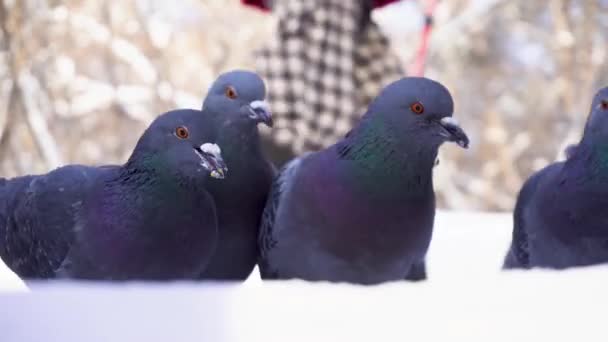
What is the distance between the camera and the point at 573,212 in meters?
0.64

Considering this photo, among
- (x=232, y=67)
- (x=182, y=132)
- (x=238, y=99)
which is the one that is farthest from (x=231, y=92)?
(x=232, y=67)

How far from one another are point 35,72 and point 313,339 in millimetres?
3865

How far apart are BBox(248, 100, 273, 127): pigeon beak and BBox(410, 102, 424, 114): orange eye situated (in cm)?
13

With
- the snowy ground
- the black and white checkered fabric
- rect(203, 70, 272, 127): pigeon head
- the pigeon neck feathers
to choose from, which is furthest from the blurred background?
the snowy ground

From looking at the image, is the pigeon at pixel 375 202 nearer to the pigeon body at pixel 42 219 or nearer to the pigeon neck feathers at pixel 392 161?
the pigeon neck feathers at pixel 392 161

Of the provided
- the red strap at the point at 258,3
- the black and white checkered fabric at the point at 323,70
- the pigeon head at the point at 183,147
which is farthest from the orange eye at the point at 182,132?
the red strap at the point at 258,3

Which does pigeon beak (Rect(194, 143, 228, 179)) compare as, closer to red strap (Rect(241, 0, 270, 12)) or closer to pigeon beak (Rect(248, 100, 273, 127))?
pigeon beak (Rect(248, 100, 273, 127))

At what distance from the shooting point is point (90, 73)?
396 cm

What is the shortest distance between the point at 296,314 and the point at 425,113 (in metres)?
0.26

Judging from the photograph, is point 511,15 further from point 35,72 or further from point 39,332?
point 39,332

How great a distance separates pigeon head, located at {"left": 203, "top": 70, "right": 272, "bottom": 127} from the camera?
69 cm

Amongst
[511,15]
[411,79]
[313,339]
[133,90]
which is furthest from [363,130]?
[511,15]

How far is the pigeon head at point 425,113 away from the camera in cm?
61

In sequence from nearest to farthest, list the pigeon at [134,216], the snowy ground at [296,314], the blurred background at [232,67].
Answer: the snowy ground at [296,314], the pigeon at [134,216], the blurred background at [232,67]
